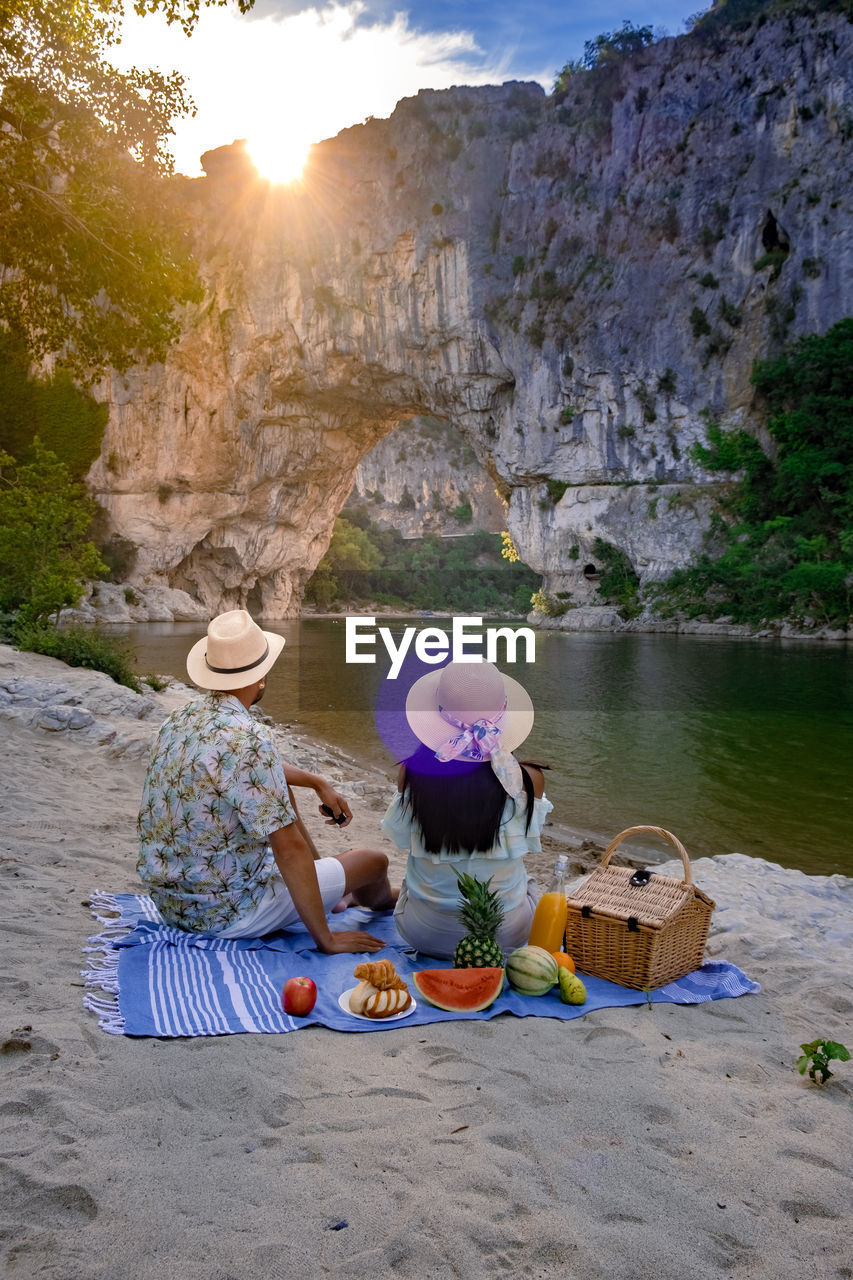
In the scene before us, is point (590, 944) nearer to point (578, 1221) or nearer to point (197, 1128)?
point (578, 1221)

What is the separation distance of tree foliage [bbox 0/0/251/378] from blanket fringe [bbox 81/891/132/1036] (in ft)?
16.7

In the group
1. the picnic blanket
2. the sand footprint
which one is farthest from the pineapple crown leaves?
the sand footprint

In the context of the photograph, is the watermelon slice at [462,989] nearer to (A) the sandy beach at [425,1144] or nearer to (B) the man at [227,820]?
(A) the sandy beach at [425,1144]

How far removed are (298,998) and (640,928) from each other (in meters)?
1.24

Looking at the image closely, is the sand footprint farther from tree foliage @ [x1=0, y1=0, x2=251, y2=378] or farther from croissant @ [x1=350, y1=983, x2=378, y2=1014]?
tree foliage @ [x1=0, y1=0, x2=251, y2=378]

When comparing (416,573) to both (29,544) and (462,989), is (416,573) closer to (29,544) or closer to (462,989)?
(29,544)

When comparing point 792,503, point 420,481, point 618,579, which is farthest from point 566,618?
point 420,481

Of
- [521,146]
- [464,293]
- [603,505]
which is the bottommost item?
[603,505]

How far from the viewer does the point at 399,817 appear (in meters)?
3.07

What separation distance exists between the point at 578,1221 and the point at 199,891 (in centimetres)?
182

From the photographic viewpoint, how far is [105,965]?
2812 millimetres

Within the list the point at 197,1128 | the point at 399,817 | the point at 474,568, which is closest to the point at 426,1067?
the point at 197,1128

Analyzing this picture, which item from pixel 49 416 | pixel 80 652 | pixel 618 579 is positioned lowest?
pixel 80 652

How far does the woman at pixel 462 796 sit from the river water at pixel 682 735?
3931mm
